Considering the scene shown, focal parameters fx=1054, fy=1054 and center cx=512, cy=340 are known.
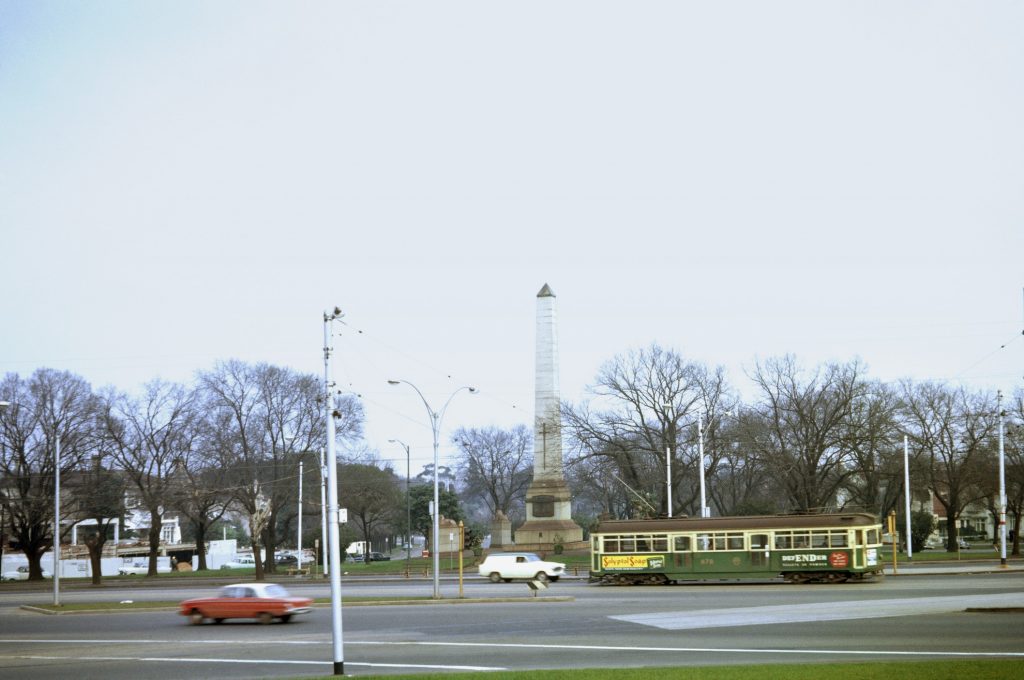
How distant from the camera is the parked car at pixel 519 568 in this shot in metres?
47.9

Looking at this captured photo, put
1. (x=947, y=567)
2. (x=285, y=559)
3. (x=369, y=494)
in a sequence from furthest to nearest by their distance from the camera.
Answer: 1. (x=285, y=559)
2. (x=369, y=494)
3. (x=947, y=567)

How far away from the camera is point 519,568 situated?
48.9 meters

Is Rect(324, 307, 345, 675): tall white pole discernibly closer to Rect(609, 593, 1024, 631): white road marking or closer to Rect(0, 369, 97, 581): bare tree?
Rect(609, 593, 1024, 631): white road marking

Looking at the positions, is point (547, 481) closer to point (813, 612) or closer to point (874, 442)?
point (874, 442)

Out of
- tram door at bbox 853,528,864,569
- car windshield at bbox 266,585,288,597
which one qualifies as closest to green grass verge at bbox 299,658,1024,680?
car windshield at bbox 266,585,288,597

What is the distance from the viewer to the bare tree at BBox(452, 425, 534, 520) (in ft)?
355

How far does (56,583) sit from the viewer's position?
4222 centimetres

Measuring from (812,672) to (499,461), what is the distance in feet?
309

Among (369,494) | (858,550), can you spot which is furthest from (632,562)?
(369,494)

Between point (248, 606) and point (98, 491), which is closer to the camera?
point (248, 606)

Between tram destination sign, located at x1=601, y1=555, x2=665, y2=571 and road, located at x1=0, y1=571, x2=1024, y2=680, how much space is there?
6457mm

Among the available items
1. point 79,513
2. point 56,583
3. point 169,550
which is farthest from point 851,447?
point 169,550

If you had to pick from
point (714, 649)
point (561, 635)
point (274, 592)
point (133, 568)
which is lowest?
point (133, 568)

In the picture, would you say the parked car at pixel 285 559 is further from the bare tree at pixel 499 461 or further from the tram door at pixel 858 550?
the tram door at pixel 858 550
